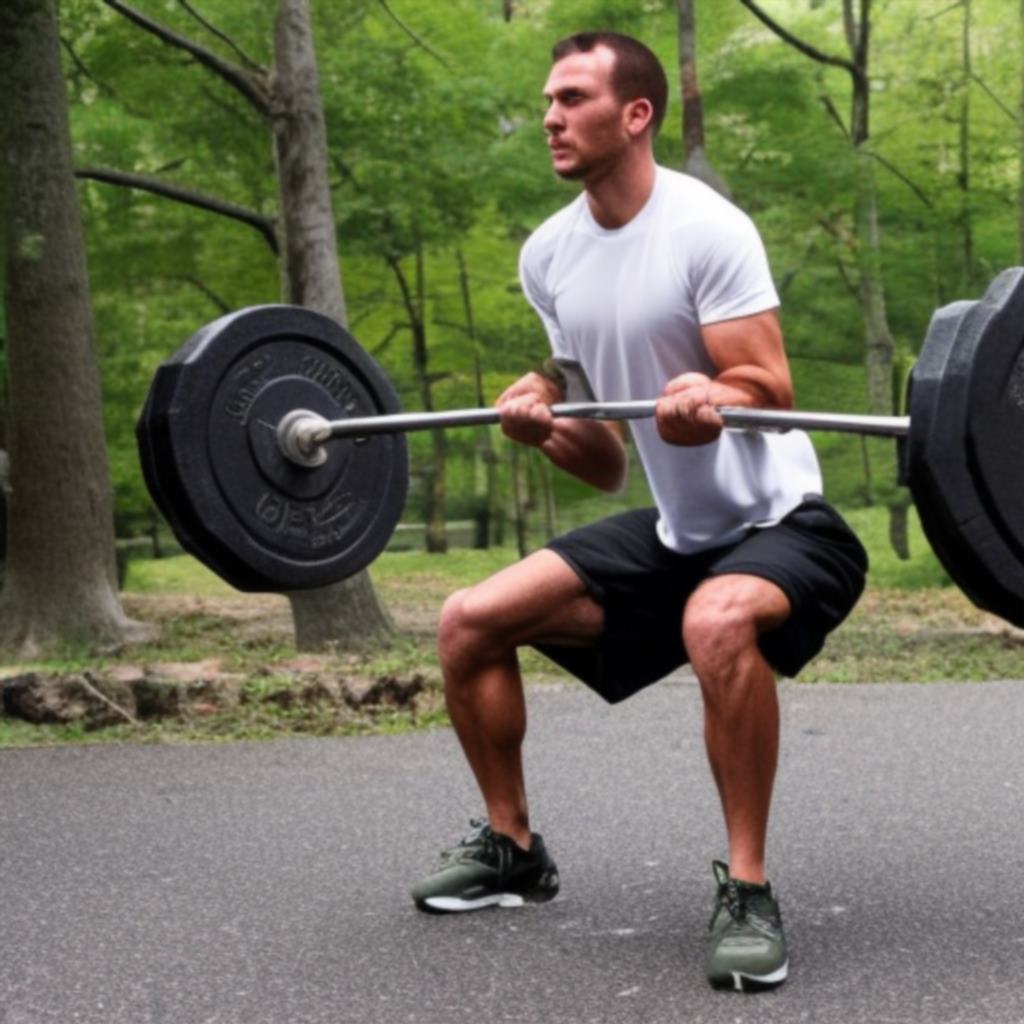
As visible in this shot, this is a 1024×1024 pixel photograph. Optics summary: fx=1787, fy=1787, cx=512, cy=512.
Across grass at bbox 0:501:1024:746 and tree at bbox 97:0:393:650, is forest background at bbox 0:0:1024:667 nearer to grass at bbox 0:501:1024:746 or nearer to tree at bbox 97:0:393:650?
tree at bbox 97:0:393:650

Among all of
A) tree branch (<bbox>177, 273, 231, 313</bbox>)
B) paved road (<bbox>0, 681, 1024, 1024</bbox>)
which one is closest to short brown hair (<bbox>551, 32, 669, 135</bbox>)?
paved road (<bbox>0, 681, 1024, 1024</bbox>)

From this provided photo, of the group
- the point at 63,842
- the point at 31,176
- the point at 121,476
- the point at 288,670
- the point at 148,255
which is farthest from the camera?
the point at 148,255

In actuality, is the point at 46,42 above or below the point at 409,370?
above

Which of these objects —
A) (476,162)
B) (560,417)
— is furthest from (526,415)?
(476,162)

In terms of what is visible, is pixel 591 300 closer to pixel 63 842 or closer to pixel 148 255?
pixel 63 842

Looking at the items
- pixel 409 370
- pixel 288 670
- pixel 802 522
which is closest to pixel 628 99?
pixel 802 522

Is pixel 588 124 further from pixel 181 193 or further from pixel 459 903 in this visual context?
pixel 181 193

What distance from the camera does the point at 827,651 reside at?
11195mm

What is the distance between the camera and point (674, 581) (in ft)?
12.6

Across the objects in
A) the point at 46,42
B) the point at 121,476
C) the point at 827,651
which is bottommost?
the point at 827,651

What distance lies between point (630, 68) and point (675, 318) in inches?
20.9

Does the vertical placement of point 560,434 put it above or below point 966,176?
below

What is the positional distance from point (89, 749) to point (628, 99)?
4.15 meters

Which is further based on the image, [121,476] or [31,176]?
[121,476]
